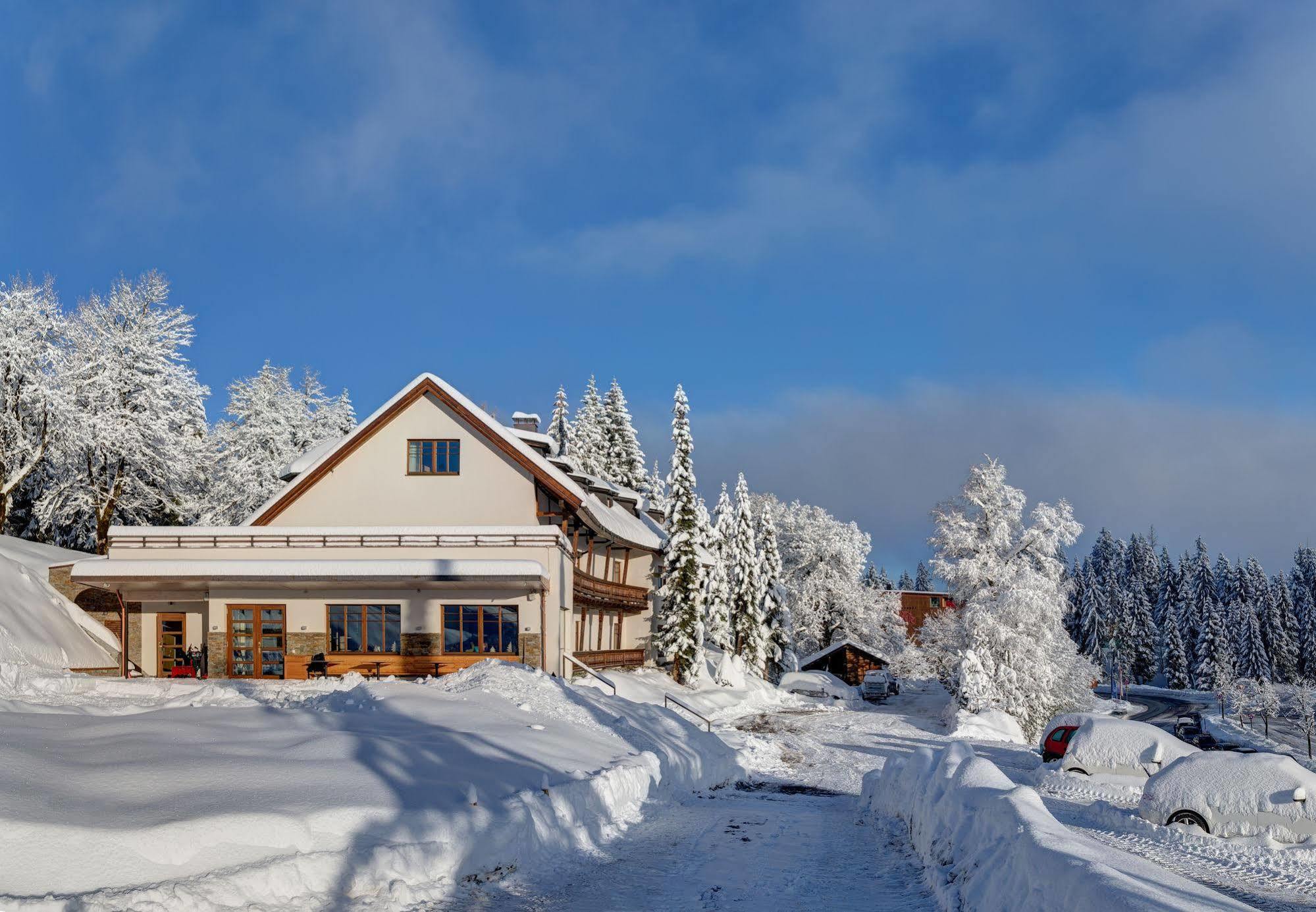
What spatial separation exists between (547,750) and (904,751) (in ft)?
59.4

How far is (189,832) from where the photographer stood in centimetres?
768

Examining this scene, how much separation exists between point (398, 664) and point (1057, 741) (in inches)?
727

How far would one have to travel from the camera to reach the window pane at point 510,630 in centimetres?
2913

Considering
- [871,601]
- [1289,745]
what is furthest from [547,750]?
[1289,745]

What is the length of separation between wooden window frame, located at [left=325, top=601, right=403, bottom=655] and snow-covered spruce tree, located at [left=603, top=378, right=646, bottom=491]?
38.4 m

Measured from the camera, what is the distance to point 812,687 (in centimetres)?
5556

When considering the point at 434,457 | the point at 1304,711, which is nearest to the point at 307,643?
the point at 434,457

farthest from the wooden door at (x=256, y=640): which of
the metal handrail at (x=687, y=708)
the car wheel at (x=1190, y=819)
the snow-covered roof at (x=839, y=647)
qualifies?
the snow-covered roof at (x=839, y=647)

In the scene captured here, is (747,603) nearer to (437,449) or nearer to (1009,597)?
(1009,597)

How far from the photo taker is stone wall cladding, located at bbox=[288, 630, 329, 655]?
96.4 feet

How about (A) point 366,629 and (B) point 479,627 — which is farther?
(A) point 366,629

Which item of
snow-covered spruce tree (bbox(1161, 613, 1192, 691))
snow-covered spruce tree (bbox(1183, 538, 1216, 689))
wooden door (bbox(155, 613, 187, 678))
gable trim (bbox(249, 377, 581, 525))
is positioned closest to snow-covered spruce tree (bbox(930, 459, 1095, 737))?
gable trim (bbox(249, 377, 581, 525))

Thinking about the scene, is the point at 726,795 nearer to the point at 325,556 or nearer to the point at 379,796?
the point at 379,796

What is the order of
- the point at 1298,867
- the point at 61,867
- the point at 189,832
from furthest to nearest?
the point at 1298,867 → the point at 189,832 → the point at 61,867
